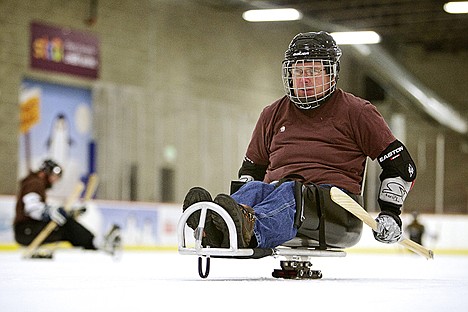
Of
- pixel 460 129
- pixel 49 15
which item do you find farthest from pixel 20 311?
pixel 460 129

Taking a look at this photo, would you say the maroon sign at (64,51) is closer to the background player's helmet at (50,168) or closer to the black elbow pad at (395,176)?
the background player's helmet at (50,168)

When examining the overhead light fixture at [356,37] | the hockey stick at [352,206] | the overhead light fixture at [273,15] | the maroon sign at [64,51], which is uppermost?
the overhead light fixture at [273,15]

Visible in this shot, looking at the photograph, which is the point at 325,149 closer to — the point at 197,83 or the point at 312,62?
the point at 312,62

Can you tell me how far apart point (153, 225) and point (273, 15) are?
516 centimetres

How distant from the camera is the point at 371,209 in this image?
16.6 m

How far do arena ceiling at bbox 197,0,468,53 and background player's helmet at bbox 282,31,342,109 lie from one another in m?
11.5

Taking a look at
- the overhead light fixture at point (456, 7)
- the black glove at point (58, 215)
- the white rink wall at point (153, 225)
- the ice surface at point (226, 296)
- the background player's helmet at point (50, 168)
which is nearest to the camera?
the ice surface at point (226, 296)

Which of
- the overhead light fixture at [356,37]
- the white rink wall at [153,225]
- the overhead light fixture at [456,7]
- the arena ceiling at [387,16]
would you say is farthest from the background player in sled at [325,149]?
the overhead light fixture at [356,37]

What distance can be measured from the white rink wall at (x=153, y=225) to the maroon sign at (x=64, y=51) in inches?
94.2

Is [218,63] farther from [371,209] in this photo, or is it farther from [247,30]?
[371,209]

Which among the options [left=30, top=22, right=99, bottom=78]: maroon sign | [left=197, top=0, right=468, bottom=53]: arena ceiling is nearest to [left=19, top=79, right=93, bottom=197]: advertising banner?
[left=30, top=22, right=99, bottom=78]: maroon sign

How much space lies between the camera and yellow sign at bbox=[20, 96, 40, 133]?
13812mm

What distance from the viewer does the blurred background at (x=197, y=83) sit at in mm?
14039

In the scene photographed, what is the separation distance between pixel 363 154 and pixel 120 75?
11202mm
